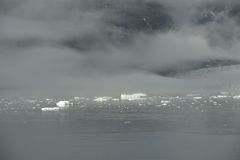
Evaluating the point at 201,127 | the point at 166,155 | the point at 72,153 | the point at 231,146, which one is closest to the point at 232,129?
the point at 201,127

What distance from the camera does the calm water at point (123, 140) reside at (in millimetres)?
73312

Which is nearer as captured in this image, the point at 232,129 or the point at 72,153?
the point at 72,153

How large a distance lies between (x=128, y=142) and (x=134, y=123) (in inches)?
1445

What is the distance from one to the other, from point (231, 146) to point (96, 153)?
2309 centimetres

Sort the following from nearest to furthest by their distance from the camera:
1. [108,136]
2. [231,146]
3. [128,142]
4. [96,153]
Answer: [96,153], [231,146], [128,142], [108,136]

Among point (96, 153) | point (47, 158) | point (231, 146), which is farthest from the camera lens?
point (231, 146)

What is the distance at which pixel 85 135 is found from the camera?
330ft

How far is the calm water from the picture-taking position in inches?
2886

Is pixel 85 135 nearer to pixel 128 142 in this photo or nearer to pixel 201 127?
pixel 128 142

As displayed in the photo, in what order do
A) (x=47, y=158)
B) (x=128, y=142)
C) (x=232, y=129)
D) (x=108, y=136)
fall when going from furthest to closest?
(x=232, y=129)
(x=108, y=136)
(x=128, y=142)
(x=47, y=158)

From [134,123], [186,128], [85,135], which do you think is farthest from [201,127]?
[85,135]

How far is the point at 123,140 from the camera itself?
92.4m

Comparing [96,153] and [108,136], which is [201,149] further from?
[108,136]

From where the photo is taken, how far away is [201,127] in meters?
113
